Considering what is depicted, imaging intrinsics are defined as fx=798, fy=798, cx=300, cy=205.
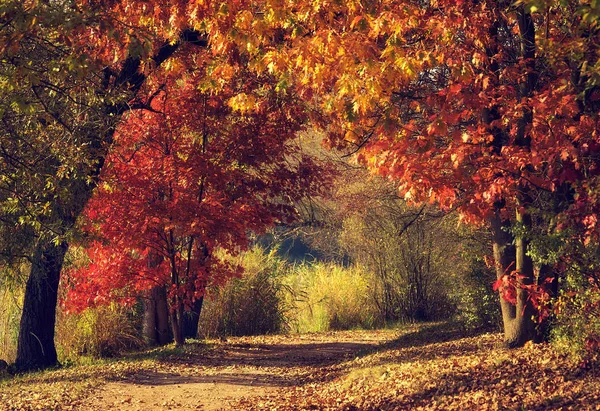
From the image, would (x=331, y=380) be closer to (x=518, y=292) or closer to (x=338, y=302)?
(x=518, y=292)

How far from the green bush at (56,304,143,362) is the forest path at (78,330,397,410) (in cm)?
171

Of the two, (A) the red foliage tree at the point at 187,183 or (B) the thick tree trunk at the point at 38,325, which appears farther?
(B) the thick tree trunk at the point at 38,325

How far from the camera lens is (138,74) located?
12.2m

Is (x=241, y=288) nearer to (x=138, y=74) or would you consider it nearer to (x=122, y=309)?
(x=122, y=309)

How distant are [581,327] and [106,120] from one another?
5631 millimetres

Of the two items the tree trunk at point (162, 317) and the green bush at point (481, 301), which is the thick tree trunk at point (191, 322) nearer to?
the tree trunk at point (162, 317)

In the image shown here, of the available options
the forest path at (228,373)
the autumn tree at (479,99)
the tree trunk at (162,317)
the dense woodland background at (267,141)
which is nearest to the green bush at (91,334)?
the dense woodland background at (267,141)

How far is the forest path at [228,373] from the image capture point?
9.27 meters

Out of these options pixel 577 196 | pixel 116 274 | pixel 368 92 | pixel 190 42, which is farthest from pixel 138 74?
pixel 577 196

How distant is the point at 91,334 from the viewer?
14164 mm

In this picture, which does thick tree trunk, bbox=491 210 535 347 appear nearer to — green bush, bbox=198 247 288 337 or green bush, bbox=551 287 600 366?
green bush, bbox=551 287 600 366

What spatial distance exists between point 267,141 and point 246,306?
525 cm

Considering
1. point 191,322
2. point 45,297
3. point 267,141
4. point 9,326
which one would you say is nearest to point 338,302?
point 191,322

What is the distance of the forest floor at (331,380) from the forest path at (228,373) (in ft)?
0.05
